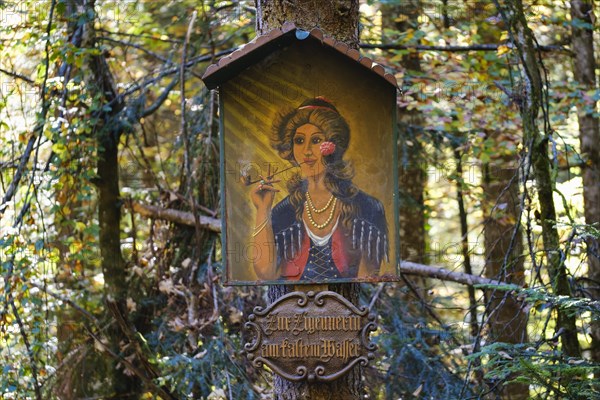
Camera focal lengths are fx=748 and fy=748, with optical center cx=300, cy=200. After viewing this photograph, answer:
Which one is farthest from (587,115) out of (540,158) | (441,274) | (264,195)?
(264,195)

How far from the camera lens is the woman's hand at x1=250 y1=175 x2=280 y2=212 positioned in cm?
349

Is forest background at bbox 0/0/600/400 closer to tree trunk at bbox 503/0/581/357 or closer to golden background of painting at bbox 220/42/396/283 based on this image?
tree trunk at bbox 503/0/581/357

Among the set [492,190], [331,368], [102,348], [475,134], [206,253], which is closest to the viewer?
[331,368]

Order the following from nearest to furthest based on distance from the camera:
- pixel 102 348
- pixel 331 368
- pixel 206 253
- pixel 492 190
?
1. pixel 331 368
2. pixel 102 348
3. pixel 206 253
4. pixel 492 190

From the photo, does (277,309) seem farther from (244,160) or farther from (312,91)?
(312,91)

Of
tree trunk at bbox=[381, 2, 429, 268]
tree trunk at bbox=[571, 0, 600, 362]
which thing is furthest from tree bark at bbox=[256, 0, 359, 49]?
tree trunk at bbox=[571, 0, 600, 362]

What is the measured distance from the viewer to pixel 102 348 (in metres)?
5.85

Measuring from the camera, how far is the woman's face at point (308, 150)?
349 cm

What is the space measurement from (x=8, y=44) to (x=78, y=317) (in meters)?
2.42

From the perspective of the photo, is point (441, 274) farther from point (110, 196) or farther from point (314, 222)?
point (110, 196)

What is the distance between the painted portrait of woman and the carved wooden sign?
0.43 feet

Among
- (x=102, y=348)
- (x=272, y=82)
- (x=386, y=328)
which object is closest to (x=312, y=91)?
→ (x=272, y=82)

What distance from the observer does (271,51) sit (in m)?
3.47

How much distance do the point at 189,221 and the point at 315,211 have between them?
315cm
